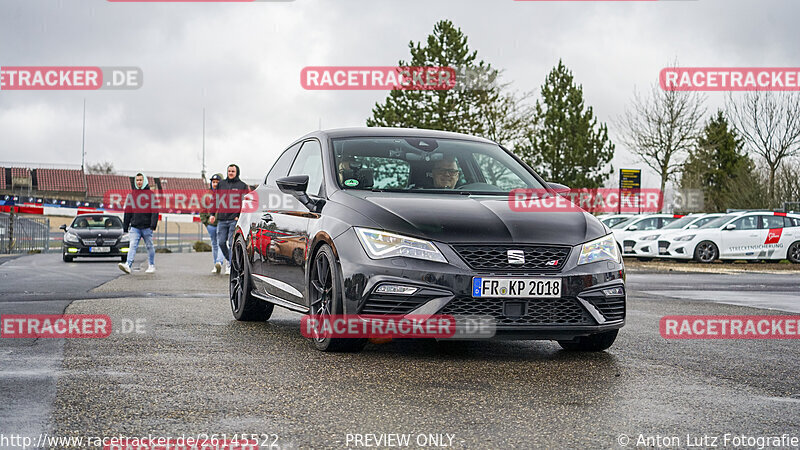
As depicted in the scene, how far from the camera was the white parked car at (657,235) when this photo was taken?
2872 centimetres

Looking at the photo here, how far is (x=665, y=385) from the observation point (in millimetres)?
5598

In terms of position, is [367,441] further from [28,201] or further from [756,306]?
[28,201]

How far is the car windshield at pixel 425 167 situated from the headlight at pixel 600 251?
0.98 meters

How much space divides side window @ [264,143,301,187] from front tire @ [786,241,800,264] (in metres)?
21.9

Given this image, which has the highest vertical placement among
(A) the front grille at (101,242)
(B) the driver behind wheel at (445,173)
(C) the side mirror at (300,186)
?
(B) the driver behind wheel at (445,173)

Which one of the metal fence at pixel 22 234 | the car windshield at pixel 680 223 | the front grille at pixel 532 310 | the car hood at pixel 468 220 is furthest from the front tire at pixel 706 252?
the front grille at pixel 532 310

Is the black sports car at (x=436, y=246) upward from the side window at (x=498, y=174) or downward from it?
downward

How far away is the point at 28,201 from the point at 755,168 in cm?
4550

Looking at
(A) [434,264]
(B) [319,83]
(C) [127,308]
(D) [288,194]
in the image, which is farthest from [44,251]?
(A) [434,264]

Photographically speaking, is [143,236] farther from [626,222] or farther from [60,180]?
[60,180]

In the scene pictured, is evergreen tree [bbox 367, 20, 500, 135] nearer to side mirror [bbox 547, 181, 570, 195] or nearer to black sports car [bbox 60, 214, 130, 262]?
black sports car [bbox 60, 214, 130, 262]

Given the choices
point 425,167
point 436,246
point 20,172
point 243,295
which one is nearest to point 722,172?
point 20,172

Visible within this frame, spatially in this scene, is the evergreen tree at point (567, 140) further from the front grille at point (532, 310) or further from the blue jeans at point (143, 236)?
the front grille at point (532, 310)

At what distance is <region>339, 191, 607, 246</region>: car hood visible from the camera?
20.2 ft
